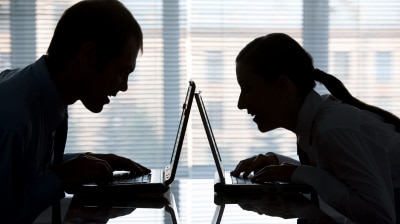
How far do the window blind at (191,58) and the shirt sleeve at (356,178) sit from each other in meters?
2.03

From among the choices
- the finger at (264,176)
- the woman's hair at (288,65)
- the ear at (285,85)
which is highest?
the woman's hair at (288,65)

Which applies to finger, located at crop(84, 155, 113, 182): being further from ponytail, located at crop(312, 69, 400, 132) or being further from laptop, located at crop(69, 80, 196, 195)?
ponytail, located at crop(312, 69, 400, 132)

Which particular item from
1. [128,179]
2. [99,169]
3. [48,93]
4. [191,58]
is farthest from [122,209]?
[191,58]

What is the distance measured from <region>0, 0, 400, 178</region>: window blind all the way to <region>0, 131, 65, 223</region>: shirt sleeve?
2.05m

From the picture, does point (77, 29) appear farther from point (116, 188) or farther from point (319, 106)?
point (319, 106)

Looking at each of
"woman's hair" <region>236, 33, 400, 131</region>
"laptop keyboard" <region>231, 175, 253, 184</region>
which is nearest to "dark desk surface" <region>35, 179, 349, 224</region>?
"laptop keyboard" <region>231, 175, 253, 184</region>

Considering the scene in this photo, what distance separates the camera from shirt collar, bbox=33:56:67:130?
1.57 meters

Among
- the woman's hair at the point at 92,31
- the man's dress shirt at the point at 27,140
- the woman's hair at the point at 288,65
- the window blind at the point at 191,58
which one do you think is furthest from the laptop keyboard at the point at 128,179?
the window blind at the point at 191,58

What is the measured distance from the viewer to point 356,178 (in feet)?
4.83

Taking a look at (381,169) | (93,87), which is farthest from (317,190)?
(93,87)

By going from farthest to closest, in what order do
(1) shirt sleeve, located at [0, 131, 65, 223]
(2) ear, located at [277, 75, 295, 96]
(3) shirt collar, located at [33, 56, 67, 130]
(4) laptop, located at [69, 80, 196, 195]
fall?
(2) ear, located at [277, 75, 295, 96] < (4) laptop, located at [69, 80, 196, 195] < (3) shirt collar, located at [33, 56, 67, 130] < (1) shirt sleeve, located at [0, 131, 65, 223]

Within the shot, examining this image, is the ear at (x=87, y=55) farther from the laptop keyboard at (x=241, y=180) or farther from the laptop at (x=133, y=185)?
the laptop keyboard at (x=241, y=180)

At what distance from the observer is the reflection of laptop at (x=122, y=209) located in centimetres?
143

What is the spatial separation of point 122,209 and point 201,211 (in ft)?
0.68
